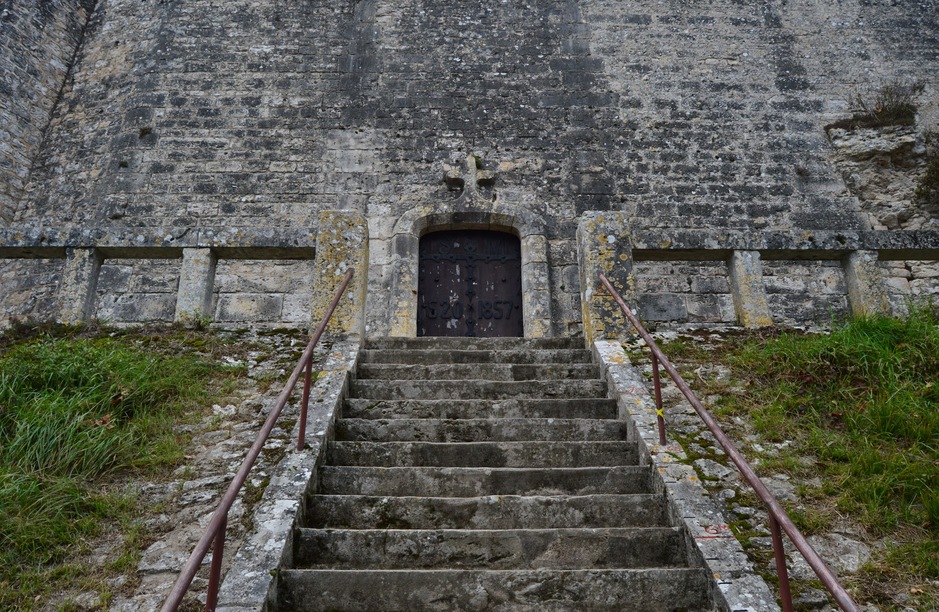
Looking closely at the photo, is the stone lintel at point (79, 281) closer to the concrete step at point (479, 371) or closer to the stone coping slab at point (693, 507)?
the concrete step at point (479, 371)

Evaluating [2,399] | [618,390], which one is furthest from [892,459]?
[2,399]

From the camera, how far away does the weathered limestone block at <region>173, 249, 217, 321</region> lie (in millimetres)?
5082

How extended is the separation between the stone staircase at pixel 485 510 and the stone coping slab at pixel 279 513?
0.10m

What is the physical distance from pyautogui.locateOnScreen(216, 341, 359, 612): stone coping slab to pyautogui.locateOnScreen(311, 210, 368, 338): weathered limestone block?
81 cm

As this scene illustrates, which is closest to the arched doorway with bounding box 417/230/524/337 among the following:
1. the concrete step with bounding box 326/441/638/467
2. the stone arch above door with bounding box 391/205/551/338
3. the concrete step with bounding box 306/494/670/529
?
the stone arch above door with bounding box 391/205/551/338

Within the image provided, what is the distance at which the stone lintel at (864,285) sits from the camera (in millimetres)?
5027

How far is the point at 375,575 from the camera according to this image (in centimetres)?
273

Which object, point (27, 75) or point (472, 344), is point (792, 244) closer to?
point (472, 344)

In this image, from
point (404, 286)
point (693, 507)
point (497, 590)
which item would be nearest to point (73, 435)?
point (497, 590)

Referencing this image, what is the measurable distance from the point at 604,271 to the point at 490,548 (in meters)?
2.77

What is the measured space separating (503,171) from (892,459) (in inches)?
229

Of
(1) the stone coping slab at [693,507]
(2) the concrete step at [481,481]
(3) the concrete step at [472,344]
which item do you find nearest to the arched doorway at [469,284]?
(3) the concrete step at [472,344]

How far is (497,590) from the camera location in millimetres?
2715

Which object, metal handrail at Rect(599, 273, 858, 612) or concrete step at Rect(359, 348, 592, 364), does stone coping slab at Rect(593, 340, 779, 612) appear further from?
concrete step at Rect(359, 348, 592, 364)
